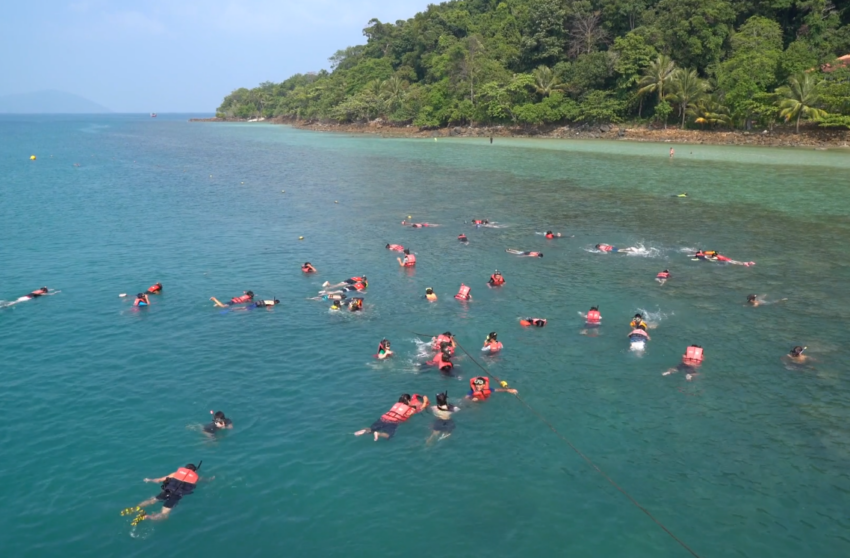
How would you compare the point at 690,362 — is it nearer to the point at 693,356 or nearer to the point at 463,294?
the point at 693,356

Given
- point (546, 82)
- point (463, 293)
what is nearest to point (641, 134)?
point (546, 82)

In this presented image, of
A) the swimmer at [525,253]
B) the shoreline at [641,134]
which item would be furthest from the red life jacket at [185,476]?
the shoreline at [641,134]

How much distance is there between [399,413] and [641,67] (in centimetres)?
11076

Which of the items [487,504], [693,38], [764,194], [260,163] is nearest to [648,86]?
[693,38]

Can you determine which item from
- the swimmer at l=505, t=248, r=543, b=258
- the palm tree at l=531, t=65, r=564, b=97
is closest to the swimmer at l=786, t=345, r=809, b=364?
the swimmer at l=505, t=248, r=543, b=258

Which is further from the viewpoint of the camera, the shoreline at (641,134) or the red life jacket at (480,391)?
the shoreline at (641,134)

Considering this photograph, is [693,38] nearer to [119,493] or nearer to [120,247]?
[120,247]

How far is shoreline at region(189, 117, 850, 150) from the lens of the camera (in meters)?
93.7

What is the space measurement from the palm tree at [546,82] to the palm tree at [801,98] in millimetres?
45609

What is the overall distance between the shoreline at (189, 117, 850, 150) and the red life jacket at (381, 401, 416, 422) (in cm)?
9700

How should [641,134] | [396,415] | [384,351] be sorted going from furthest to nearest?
[641,134], [384,351], [396,415]

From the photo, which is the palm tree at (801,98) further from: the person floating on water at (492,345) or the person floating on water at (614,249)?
the person floating on water at (492,345)

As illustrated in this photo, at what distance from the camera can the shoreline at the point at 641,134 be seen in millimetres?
93688

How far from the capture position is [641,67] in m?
113
